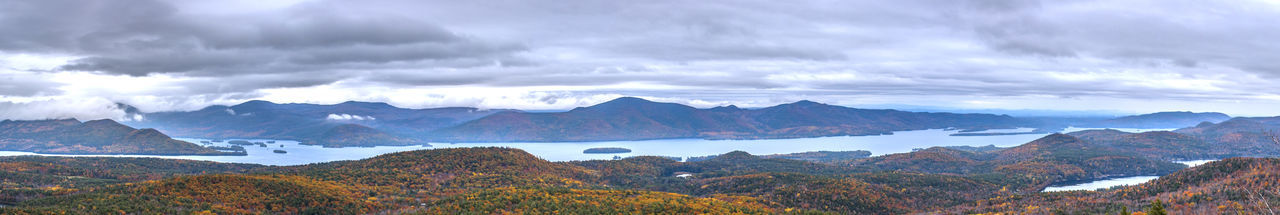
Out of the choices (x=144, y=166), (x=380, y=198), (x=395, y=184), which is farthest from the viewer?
(x=144, y=166)

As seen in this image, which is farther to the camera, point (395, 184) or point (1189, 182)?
point (395, 184)

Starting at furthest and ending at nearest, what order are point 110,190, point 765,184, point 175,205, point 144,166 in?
point 144,166, point 765,184, point 110,190, point 175,205

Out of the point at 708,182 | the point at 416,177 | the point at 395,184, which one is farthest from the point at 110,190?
the point at 708,182

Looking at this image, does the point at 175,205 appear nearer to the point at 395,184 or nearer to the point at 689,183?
the point at 395,184

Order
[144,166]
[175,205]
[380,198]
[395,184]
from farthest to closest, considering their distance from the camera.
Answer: [144,166] → [395,184] → [380,198] → [175,205]

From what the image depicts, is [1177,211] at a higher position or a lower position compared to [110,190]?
lower

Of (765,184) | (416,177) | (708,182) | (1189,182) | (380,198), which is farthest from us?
(708,182)

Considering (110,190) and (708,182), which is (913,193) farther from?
(110,190)

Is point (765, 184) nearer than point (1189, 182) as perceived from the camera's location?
No

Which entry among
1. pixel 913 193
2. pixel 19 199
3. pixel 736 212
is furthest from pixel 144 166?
pixel 913 193
